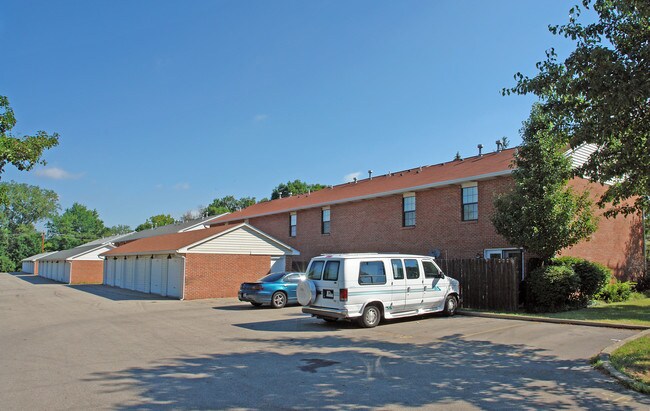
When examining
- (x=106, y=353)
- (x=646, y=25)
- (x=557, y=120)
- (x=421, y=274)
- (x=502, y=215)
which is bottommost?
(x=106, y=353)

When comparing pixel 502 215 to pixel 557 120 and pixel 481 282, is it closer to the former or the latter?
pixel 481 282

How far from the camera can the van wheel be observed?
12.8 meters

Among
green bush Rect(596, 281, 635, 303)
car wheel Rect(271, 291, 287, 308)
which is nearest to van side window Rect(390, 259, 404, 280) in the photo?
car wheel Rect(271, 291, 287, 308)

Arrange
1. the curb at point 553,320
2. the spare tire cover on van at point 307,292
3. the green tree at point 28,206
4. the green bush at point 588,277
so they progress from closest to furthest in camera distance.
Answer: the curb at point 553,320 < the spare tire cover on van at point 307,292 < the green bush at point 588,277 < the green tree at point 28,206

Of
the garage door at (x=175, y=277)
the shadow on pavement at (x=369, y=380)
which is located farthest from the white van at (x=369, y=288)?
the garage door at (x=175, y=277)

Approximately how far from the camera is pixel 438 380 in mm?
7328

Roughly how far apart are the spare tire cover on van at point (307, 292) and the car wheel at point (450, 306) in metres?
4.45

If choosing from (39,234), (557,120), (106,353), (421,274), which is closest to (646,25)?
(557,120)

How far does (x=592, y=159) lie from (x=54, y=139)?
13.5m

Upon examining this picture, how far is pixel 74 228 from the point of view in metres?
120

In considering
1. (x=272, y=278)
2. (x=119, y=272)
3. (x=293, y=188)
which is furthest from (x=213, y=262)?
(x=293, y=188)

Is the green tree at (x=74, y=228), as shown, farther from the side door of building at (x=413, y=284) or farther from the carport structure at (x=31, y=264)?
the side door of building at (x=413, y=284)

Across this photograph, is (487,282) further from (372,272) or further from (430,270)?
(372,272)

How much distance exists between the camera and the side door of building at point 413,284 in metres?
13.8
